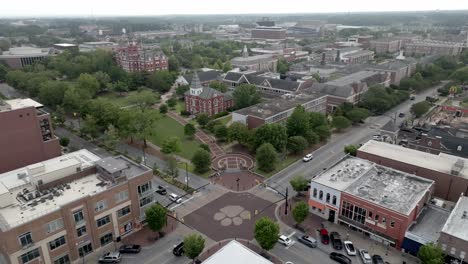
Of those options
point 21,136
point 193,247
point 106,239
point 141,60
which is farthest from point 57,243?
point 141,60

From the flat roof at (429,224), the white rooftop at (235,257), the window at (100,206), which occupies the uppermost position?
the window at (100,206)

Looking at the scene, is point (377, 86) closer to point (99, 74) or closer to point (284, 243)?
point (284, 243)

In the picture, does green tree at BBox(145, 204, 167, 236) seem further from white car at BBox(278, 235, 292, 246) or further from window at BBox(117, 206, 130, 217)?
white car at BBox(278, 235, 292, 246)

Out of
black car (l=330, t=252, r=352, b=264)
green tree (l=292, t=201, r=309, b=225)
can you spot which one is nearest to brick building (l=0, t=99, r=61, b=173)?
green tree (l=292, t=201, r=309, b=225)

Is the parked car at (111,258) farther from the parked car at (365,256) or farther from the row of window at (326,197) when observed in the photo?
the parked car at (365,256)

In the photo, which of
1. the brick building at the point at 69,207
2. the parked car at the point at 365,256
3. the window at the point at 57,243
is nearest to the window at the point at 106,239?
the brick building at the point at 69,207
